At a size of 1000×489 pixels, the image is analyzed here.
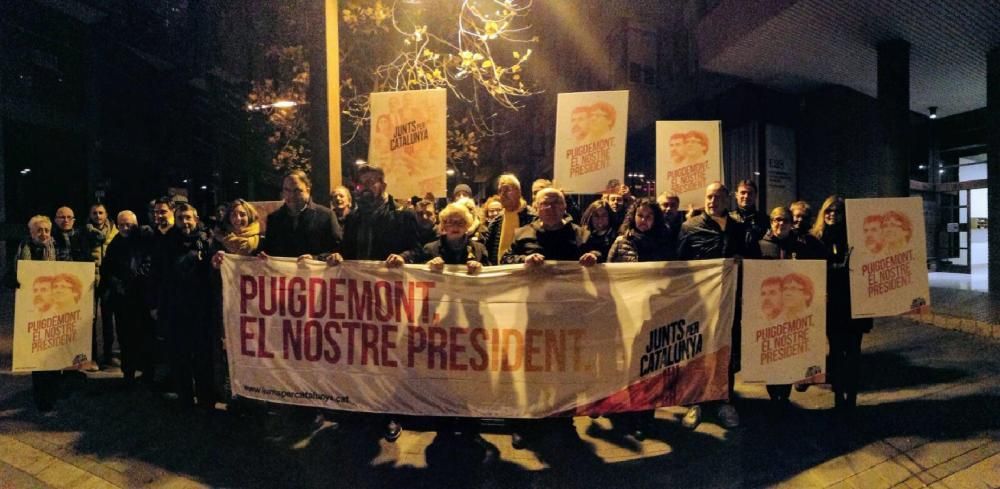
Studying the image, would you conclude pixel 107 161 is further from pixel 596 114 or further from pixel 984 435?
pixel 984 435

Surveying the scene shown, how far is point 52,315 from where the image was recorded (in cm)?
570

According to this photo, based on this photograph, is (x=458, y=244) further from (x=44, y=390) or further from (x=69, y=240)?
(x=69, y=240)

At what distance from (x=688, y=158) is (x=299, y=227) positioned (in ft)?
13.7

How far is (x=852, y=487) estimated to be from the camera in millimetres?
4039

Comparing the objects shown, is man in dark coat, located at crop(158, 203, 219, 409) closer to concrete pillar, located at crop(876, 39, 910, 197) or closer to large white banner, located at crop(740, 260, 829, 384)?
large white banner, located at crop(740, 260, 829, 384)

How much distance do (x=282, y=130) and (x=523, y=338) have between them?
1417cm

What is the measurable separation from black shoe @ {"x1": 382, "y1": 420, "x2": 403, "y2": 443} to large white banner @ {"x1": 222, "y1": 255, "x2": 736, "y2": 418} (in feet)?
0.99

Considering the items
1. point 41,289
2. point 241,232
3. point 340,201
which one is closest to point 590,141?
point 340,201

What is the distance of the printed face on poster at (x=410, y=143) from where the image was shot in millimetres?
6363

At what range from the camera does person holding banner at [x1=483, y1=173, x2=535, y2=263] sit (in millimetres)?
5344

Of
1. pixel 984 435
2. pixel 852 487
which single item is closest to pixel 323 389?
pixel 852 487

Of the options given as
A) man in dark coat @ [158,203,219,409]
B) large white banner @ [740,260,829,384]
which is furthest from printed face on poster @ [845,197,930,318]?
man in dark coat @ [158,203,219,409]

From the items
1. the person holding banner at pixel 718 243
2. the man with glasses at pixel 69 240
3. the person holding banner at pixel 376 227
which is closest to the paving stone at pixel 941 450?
the person holding banner at pixel 718 243

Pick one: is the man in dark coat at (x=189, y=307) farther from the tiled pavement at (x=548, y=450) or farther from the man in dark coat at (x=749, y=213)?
the man in dark coat at (x=749, y=213)
